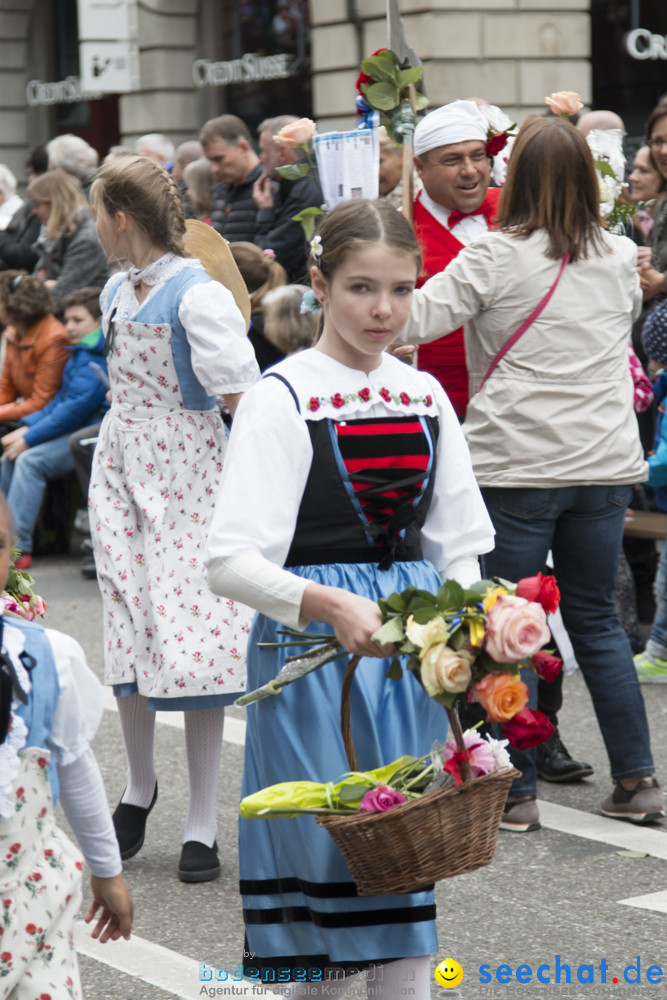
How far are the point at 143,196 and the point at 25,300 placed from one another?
5.65 m

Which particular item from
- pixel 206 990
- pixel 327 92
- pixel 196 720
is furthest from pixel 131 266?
pixel 327 92

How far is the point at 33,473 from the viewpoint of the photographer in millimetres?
9562

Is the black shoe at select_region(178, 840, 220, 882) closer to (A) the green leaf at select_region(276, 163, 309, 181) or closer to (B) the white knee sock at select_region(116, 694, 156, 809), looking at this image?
(B) the white knee sock at select_region(116, 694, 156, 809)

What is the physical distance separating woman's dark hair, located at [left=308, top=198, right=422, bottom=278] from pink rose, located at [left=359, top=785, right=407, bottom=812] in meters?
0.99

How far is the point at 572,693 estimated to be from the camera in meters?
6.19

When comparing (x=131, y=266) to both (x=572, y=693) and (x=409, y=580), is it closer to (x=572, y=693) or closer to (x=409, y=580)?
(x=409, y=580)

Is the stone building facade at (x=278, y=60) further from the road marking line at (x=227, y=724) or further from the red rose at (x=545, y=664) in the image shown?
the red rose at (x=545, y=664)

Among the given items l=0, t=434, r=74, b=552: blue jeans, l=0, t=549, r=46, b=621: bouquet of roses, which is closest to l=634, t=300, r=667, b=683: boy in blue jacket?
l=0, t=549, r=46, b=621: bouquet of roses

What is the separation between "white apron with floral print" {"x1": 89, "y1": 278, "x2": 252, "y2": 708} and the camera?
4105mm

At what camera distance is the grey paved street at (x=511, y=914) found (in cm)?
347

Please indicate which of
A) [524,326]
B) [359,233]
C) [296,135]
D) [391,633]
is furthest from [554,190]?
[391,633]

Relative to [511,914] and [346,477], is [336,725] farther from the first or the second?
[511,914]

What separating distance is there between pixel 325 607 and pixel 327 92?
46.7 feet

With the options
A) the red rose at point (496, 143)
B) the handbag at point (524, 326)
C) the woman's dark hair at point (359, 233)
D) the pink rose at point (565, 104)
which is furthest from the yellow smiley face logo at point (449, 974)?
the pink rose at point (565, 104)
